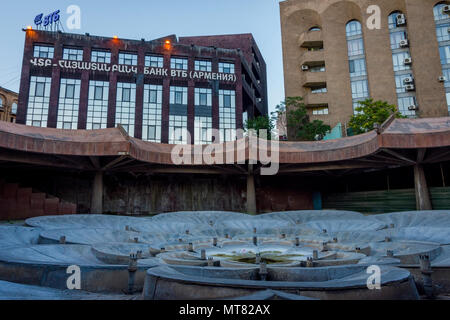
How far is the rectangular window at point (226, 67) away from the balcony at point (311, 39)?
10.5 m

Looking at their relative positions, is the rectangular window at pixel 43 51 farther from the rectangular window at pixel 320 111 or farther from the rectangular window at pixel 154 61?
the rectangular window at pixel 320 111

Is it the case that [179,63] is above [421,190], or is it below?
above

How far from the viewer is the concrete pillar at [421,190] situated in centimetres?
1866

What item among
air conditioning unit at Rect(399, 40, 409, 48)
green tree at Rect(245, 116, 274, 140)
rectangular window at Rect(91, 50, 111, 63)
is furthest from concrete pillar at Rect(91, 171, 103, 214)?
air conditioning unit at Rect(399, 40, 409, 48)

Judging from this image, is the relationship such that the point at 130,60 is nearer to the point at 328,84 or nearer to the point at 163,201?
the point at 163,201

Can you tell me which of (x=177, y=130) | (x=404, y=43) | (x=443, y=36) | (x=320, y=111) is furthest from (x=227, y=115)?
(x=443, y=36)

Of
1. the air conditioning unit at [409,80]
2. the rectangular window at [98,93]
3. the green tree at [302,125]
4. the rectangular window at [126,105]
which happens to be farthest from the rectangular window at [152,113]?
the air conditioning unit at [409,80]

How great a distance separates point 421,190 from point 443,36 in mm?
29057

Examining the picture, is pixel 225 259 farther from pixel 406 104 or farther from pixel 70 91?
pixel 406 104

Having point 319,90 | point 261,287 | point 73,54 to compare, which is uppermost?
point 73,54

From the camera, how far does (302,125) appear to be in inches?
1454

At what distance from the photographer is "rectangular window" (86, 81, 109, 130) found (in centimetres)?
3688

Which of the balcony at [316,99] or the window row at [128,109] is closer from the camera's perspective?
the window row at [128,109]
